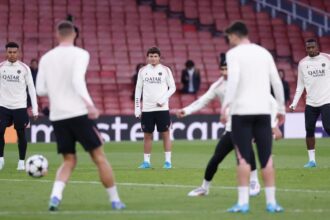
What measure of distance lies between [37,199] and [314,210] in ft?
12.9

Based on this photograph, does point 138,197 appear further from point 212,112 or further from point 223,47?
point 223,47

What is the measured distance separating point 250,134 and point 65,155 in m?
2.35

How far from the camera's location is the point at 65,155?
13297 mm

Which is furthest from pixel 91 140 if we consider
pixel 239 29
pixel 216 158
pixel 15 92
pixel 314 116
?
pixel 314 116

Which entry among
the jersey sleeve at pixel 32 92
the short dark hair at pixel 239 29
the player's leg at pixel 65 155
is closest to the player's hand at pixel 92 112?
the player's leg at pixel 65 155

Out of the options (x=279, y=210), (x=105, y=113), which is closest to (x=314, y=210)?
(x=279, y=210)

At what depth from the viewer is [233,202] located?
1436cm

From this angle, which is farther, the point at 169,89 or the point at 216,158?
the point at 169,89

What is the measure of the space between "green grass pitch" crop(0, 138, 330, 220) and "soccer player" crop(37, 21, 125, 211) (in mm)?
668

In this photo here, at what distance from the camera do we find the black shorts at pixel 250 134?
12.8 meters

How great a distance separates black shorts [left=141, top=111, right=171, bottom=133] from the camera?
845 inches

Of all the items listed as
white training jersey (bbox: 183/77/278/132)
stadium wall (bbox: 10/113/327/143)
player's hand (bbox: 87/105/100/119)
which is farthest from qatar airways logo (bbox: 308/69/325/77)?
stadium wall (bbox: 10/113/327/143)

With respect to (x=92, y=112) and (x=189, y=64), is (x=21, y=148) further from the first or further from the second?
(x=189, y=64)

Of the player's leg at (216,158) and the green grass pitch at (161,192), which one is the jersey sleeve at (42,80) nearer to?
the green grass pitch at (161,192)
